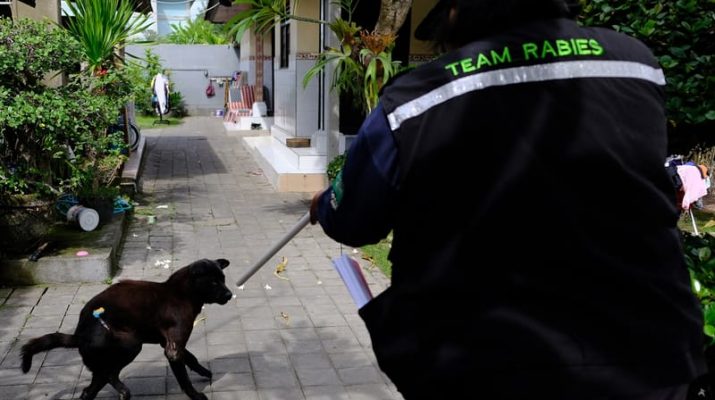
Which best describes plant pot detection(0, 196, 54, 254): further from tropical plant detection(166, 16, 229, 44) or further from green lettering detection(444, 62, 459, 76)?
tropical plant detection(166, 16, 229, 44)

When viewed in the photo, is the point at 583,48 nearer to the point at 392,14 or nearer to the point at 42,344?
the point at 42,344

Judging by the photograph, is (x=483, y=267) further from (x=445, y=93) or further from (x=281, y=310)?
(x=281, y=310)

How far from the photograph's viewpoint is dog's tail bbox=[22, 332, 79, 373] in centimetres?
338

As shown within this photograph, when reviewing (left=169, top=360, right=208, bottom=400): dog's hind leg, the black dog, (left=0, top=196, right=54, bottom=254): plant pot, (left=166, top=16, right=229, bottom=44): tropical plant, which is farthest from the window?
(left=166, top=16, right=229, bottom=44): tropical plant

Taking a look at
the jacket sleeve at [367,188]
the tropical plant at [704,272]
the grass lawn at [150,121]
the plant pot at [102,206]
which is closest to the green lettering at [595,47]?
the jacket sleeve at [367,188]

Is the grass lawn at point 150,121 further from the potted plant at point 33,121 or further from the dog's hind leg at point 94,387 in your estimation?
the dog's hind leg at point 94,387

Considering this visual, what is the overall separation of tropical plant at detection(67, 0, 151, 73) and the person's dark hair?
627cm

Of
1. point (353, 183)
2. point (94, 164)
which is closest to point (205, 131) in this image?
point (94, 164)

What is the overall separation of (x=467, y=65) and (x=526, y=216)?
0.37 m

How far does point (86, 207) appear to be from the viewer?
6664mm

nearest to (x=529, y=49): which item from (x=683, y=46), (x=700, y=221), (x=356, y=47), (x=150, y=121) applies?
(x=683, y=46)

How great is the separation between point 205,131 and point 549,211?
60.5 ft

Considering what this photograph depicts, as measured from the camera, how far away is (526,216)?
1.56m

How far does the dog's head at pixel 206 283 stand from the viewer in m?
3.70
